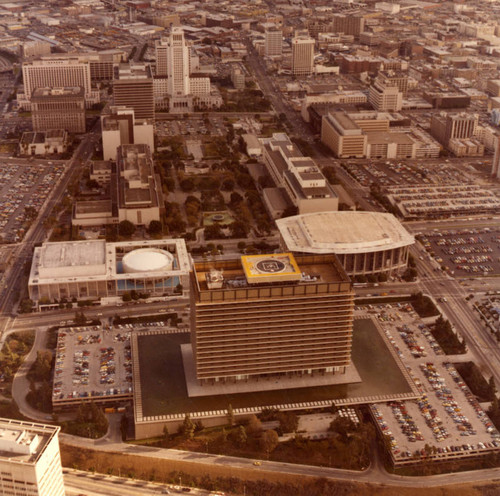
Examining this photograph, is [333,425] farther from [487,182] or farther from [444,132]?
[444,132]

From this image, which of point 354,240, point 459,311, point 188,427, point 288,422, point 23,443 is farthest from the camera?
point 354,240

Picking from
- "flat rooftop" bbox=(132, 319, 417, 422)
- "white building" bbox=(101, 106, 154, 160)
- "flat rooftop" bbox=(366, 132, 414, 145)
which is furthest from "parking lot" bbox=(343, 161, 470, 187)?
"flat rooftop" bbox=(132, 319, 417, 422)

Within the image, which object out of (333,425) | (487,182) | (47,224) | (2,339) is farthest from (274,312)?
(487,182)

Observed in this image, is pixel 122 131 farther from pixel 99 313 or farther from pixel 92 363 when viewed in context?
pixel 92 363

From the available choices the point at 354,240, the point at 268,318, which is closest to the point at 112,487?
the point at 268,318

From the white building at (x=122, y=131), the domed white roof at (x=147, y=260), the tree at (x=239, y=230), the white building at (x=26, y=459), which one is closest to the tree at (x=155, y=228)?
the tree at (x=239, y=230)
